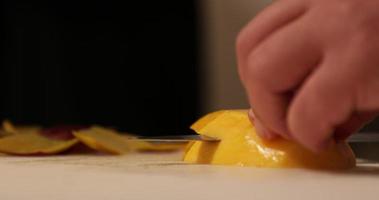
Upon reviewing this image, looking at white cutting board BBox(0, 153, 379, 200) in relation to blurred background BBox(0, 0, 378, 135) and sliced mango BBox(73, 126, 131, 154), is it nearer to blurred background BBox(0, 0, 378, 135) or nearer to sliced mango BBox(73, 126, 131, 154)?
sliced mango BBox(73, 126, 131, 154)

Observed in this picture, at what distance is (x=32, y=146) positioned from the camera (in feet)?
2.37

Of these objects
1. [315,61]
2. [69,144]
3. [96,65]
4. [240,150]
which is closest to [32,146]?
[69,144]

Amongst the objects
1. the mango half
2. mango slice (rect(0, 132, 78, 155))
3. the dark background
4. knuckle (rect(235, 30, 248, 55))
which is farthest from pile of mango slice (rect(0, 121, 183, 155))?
the dark background

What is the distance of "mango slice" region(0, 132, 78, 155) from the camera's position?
2.22 ft

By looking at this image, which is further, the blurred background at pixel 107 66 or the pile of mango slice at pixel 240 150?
the blurred background at pixel 107 66

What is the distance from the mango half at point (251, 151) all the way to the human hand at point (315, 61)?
0.05 m

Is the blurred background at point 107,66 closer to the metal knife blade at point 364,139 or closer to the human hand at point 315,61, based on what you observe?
the metal knife blade at point 364,139

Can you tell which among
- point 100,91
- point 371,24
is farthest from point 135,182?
point 100,91

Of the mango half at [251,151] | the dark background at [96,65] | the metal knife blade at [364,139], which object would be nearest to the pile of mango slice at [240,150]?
the mango half at [251,151]

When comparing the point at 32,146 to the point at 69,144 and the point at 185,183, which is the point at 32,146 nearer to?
the point at 69,144

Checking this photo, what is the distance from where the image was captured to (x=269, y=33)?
42 cm

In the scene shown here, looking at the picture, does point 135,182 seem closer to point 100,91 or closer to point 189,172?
point 189,172

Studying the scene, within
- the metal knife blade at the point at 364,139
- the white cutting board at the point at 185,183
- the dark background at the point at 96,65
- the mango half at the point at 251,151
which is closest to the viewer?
the white cutting board at the point at 185,183

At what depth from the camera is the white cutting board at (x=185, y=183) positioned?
35 cm
